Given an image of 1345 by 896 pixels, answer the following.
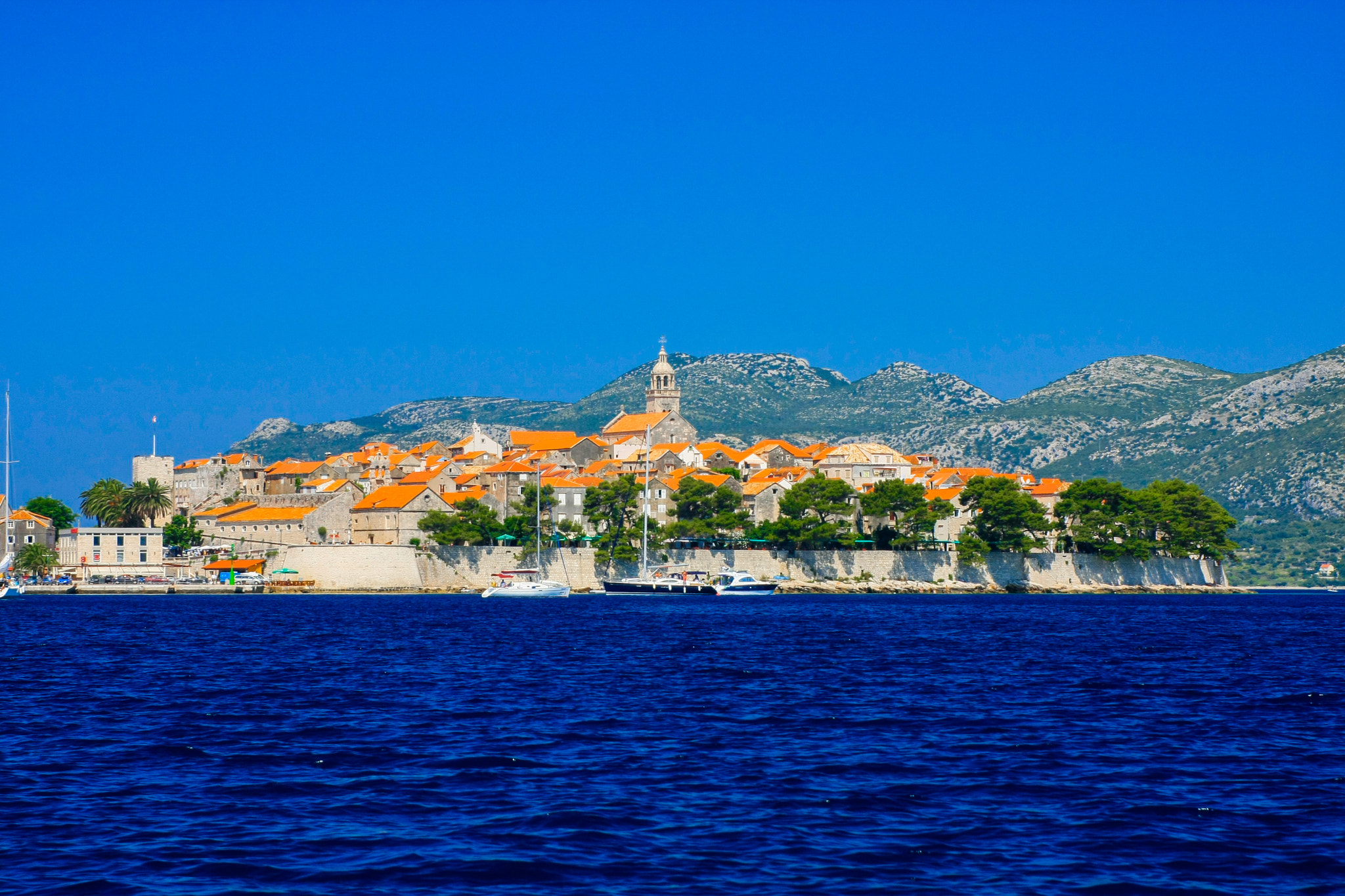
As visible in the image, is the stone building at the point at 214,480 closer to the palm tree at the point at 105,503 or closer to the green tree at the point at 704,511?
the palm tree at the point at 105,503

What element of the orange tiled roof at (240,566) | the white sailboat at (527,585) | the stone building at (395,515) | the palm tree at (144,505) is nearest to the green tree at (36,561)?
the orange tiled roof at (240,566)

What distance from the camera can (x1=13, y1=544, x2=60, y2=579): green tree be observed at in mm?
93938

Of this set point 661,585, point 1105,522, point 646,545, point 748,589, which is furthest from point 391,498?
point 1105,522

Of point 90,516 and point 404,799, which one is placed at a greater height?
point 90,516

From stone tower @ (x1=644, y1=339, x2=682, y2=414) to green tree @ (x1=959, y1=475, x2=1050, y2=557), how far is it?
48483mm

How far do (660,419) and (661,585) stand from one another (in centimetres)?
4709

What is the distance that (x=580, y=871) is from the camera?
1541 centimetres

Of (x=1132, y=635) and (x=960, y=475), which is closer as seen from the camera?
(x=1132, y=635)

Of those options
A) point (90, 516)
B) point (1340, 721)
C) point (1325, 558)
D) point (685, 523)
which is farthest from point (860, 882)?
point (1325, 558)

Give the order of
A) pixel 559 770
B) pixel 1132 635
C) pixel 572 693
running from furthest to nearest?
pixel 1132 635, pixel 572 693, pixel 559 770

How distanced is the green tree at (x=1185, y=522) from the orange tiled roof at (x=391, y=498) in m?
50.5

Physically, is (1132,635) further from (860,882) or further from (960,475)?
(960,475)

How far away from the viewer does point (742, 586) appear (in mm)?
92812

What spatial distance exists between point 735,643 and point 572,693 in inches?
674
